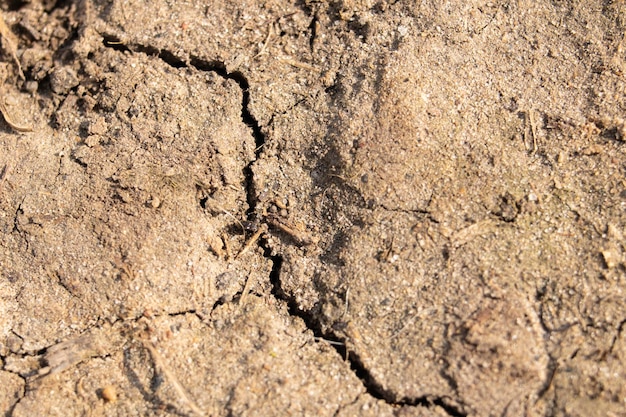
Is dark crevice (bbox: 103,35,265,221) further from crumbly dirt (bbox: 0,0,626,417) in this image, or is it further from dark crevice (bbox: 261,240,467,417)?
dark crevice (bbox: 261,240,467,417)

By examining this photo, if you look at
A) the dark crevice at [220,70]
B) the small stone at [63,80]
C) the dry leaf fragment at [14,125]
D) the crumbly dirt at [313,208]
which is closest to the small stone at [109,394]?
the crumbly dirt at [313,208]

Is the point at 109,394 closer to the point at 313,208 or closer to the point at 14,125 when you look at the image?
the point at 313,208

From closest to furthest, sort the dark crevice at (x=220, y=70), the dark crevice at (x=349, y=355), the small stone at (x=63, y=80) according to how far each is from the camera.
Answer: the dark crevice at (x=349, y=355) → the dark crevice at (x=220, y=70) → the small stone at (x=63, y=80)

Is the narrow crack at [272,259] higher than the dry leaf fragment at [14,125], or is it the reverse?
the narrow crack at [272,259]

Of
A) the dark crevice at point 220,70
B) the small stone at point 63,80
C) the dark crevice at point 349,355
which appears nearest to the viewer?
the dark crevice at point 349,355

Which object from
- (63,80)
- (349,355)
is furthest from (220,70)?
(349,355)

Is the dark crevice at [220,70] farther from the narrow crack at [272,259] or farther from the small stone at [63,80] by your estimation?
the small stone at [63,80]

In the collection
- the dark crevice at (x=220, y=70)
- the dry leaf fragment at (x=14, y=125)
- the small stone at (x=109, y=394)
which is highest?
the dark crevice at (x=220, y=70)

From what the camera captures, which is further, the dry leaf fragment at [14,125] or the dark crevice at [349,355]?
the dry leaf fragment at [14,125]
